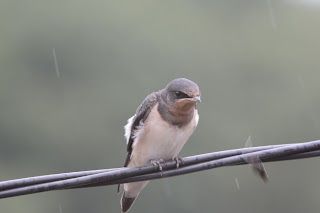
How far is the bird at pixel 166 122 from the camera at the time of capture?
5.12 m

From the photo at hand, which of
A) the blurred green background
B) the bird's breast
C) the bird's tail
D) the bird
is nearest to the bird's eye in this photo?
the bird

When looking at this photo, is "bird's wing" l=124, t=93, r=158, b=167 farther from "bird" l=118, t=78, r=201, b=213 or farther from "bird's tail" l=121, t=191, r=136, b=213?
"bird's tail" l=121, t=191, r=136, b=213

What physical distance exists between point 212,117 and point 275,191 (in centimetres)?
423

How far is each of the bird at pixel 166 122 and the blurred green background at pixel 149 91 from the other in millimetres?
→ 18174

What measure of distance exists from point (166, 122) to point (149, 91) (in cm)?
2200

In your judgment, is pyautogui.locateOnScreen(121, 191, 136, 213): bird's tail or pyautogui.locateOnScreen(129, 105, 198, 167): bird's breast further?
pyautogui.locateOnScreen(121, 191, 136, 213): bird's tail

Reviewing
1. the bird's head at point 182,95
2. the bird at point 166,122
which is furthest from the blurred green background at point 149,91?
the bird's head at point 182,95

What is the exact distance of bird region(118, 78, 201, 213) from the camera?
16.8ft

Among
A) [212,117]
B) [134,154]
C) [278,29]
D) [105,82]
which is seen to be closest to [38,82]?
[105,82]

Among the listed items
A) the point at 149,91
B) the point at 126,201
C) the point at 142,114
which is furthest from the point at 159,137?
the point at 149,91

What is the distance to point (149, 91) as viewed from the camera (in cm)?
2714

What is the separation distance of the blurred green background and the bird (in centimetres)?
1817

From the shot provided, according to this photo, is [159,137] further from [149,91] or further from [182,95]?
[149,91]

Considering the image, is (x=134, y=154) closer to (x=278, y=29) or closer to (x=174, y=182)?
(x=174, y=182)
